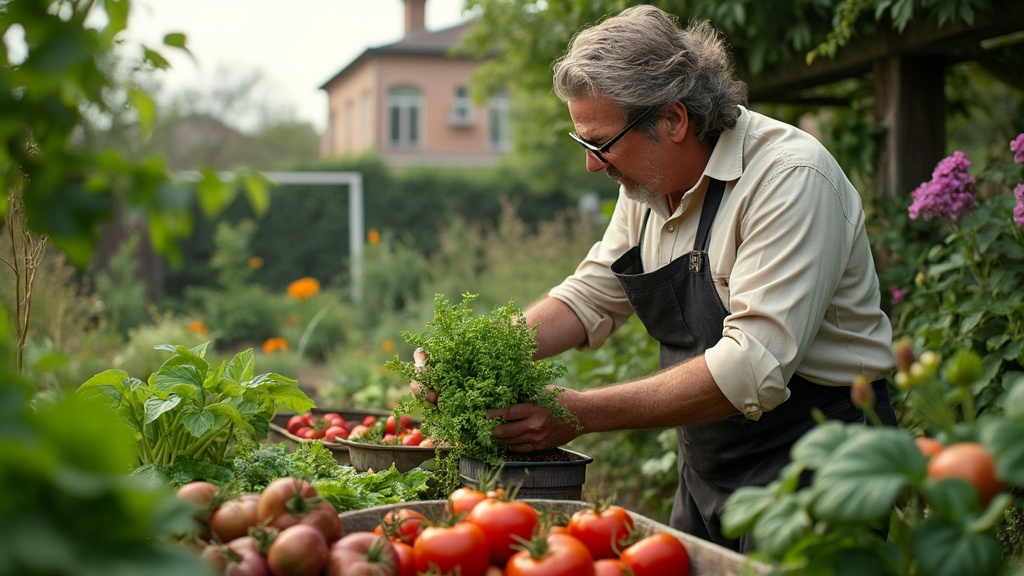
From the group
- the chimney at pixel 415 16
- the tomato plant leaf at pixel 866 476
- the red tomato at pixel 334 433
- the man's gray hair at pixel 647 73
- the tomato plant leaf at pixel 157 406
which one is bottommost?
the red tomato at pixel 334 433

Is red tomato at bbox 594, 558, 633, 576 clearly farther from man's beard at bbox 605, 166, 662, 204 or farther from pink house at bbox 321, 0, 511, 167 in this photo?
pink house at bbox 321, 0, 511, 167

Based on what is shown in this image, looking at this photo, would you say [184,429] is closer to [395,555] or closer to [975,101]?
[395,555]

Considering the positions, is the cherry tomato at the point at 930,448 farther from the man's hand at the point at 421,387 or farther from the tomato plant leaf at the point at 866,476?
the man's hand at the point at 421,387

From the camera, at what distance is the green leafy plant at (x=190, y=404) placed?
211cm

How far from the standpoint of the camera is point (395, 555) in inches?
61.0

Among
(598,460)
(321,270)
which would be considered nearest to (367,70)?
(321,270)

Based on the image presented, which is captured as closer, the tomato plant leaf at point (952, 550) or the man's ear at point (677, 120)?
the tomato plant leaf at point (952, 550)

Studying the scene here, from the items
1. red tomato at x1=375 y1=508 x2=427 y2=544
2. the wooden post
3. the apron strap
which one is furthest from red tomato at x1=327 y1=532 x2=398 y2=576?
the wooden post

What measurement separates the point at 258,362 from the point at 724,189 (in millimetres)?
6659

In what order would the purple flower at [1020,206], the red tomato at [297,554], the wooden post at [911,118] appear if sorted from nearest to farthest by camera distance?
the red tomato at [297,554] → the purple flower at [1020,206] → the wooden post at [911,118]

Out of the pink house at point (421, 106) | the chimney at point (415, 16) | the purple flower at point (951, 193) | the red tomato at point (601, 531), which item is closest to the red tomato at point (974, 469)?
the red tomato at point (601, 531)

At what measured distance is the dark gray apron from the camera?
2480 millimetres

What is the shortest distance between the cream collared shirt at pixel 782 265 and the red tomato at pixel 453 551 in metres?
0.87

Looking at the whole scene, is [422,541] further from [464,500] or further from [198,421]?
[198,421]
